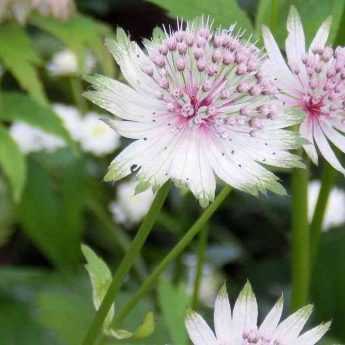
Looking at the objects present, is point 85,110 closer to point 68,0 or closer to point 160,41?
point 68,0

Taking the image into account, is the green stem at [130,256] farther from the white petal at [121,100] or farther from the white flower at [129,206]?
the white flower at [129,206]

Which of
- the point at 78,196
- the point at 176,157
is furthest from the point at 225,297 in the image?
the point at 78,196

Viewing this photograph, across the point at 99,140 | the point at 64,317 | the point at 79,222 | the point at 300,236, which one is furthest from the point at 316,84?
the point at 99,140

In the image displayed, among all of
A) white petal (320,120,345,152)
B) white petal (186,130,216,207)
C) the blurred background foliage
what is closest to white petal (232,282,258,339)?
white petal (186,130,216,207)

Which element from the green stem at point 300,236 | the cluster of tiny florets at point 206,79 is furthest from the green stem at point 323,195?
the cluster of tiny florets at point 206,79

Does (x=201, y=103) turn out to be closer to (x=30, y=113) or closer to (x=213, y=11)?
(x=213, y=11)
